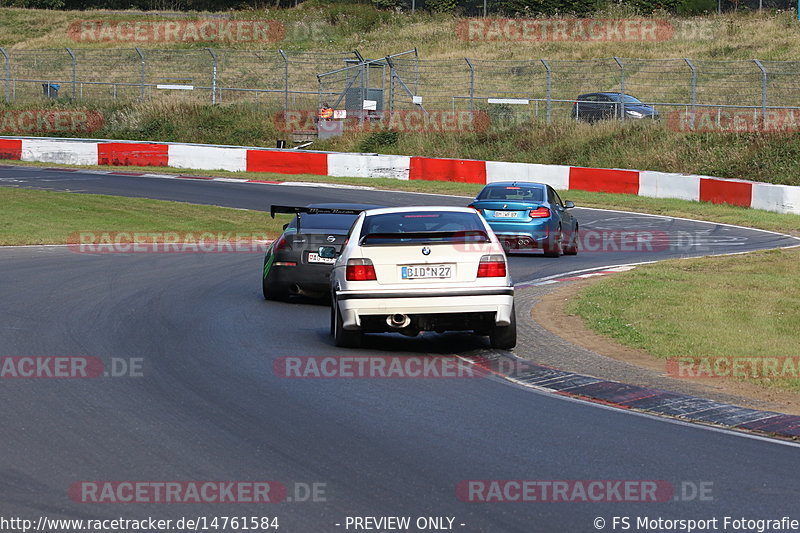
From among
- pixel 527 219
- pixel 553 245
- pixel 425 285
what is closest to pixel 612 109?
pixel 553 245

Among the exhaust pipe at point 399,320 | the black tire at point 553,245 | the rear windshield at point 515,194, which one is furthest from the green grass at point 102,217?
the exhaust pipe at point 399,320

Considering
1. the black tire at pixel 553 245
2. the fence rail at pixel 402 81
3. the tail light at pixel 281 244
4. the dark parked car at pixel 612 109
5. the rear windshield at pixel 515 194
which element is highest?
the fence rail at pixel 402 81

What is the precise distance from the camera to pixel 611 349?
448 inches

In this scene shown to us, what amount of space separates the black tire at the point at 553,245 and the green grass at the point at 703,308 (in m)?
2.19

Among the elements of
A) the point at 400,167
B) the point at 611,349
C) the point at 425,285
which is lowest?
the point at 611,349

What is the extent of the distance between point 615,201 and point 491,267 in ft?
65.2

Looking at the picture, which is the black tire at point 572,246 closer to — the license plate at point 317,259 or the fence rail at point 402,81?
the license plate at point 317,259

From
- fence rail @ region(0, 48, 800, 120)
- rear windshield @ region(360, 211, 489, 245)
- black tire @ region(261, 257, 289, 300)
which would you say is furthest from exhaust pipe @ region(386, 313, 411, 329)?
fence rail @ region(0, 48, 800, 120)

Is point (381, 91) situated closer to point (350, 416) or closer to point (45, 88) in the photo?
point (45, 88)

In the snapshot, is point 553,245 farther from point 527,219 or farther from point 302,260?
point 302,260

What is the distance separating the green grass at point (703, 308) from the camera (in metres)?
11.3

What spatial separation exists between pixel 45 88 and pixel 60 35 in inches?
1013

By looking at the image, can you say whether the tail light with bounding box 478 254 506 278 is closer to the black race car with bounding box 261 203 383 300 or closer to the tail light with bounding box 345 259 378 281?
the tail light with bounding box 345 259 378 281

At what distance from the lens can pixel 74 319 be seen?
12.6 m
